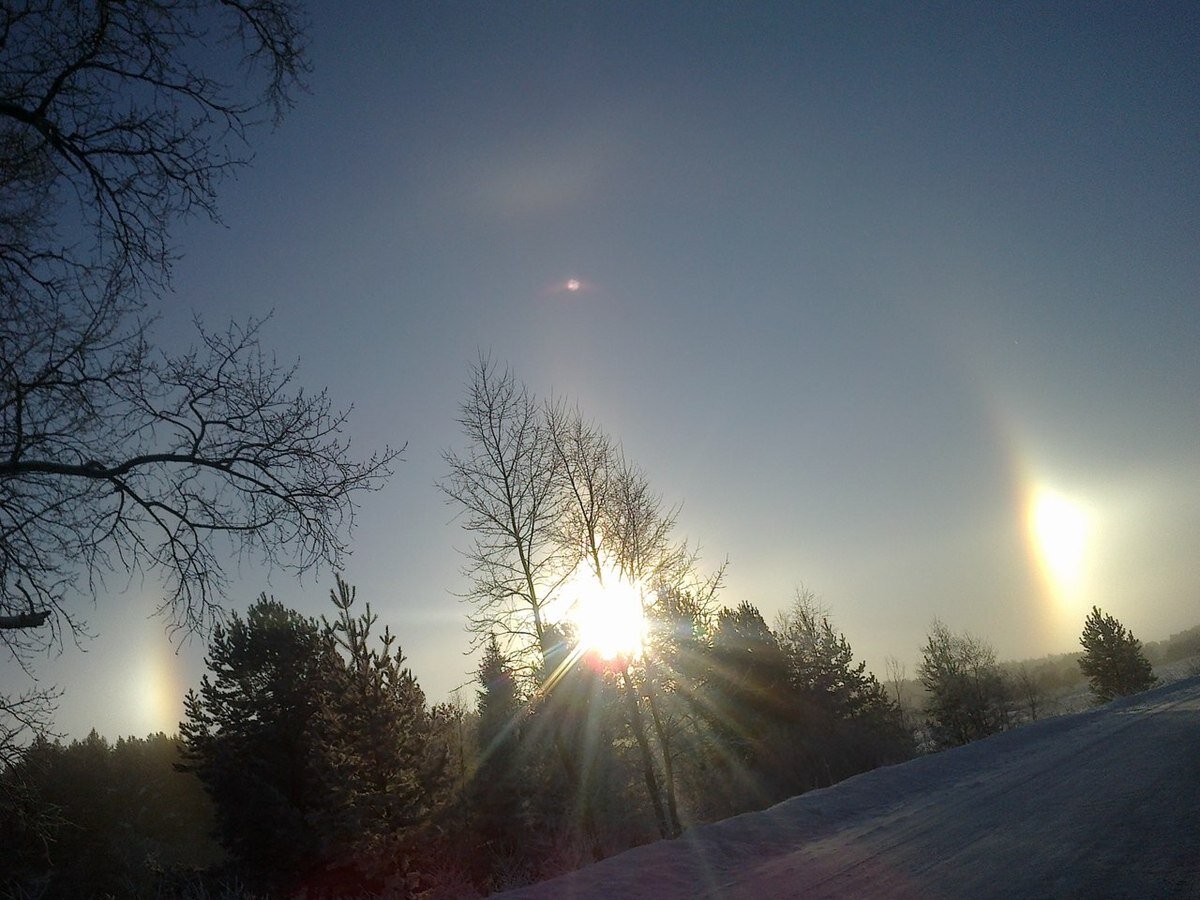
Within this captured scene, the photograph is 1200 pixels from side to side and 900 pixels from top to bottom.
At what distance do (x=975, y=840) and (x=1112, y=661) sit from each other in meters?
60.8

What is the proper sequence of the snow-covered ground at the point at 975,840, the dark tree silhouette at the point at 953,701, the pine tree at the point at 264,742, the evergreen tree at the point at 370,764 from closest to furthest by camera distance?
the snow-covered ground at the point at 975,840, the evergreen tree at the point at 370,764, the pine tree at the point at 264,742, the dark tree silhouette at the point at 953,701

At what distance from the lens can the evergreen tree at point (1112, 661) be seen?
54.3m

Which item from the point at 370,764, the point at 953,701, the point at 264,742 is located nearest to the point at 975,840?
the point at 370,764

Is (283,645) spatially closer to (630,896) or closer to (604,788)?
(604,788)

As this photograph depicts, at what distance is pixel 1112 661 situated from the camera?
5556cm

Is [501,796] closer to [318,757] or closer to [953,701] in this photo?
[318,757]

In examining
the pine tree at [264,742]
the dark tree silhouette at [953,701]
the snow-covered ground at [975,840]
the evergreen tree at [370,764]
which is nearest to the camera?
the snow-covered ground at [975,840]

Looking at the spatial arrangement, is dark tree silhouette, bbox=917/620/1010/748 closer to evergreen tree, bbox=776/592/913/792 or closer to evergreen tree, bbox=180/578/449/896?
evergreen tree, bbox=776/592/913/792

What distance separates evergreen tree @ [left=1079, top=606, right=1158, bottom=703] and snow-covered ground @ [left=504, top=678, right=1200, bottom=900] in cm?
4870

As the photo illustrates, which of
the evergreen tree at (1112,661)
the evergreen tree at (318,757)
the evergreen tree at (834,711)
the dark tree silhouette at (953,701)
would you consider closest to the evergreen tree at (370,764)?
the evergreen tree at (318,757)

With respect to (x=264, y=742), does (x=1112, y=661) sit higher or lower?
lower

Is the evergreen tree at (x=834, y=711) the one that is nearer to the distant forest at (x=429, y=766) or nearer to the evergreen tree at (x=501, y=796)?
the distant forest at (x=429, y=766)

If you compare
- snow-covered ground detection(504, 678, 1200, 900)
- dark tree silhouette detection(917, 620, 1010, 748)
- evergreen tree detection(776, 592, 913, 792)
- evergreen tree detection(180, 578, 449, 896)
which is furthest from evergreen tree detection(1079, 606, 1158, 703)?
evergreen tree detection(180, 578, 449, 896)

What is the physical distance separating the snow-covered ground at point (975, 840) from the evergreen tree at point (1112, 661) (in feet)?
160
